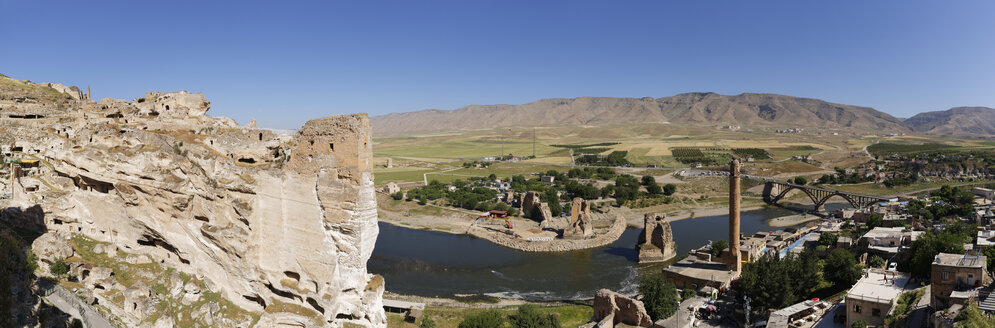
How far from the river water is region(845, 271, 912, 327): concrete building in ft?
41.8

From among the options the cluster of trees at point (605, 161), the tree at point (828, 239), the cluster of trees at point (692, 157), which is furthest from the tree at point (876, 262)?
the cluster of trees at point (605, 161)

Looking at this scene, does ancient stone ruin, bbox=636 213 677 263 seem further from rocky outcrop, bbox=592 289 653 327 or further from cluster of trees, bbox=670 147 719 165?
cluster of trees, bbox=670 147 719 165

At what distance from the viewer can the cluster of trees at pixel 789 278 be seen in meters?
23.8

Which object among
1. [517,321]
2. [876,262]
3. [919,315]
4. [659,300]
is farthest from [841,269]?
[517,321]

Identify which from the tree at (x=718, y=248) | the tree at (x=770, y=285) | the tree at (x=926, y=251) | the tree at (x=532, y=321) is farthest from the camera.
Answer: the tree at (x=718, y=248)

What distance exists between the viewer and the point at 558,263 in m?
39.6

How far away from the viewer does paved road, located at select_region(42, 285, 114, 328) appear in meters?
13.3

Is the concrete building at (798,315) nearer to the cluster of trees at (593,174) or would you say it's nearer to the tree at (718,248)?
the tree at (718,248)

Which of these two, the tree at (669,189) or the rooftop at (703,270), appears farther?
the tree at (669,189)

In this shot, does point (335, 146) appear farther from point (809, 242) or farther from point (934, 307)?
point (809, 242)

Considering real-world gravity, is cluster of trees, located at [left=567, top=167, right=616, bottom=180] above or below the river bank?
above

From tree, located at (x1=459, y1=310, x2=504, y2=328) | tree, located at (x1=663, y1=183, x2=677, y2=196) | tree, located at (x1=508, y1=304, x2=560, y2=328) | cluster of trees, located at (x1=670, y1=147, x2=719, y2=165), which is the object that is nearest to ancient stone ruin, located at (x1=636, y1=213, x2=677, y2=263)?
tree, located at (x1=508, y1=304, x2=560, y2=328)

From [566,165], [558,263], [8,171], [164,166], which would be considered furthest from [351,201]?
[566,165]

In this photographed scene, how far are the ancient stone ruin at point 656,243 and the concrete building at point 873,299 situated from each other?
1720 cm
